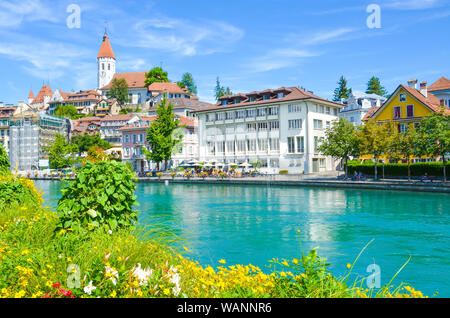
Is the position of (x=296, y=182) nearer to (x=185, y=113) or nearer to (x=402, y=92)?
(x=402, y=92)

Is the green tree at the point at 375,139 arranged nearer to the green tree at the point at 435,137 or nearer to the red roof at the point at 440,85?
the green tree at the point at 435,137

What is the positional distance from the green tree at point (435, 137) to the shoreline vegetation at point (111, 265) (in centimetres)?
3545

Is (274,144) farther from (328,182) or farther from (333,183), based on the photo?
(333,183)

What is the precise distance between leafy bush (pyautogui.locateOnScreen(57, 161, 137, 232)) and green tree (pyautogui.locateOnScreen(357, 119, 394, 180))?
40.2 metres

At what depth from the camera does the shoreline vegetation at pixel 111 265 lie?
4551 millimetres

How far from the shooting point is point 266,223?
2019 centimetres

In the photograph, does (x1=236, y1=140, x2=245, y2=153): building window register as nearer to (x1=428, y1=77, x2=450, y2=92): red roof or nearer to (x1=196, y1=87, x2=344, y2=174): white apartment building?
(x1=196, y1=87, x2=344, y2=174): white apartment building

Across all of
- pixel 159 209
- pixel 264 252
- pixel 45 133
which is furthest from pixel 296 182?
pixel 45 133

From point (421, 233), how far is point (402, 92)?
41.7 meters

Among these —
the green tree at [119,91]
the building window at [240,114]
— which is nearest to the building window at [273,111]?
the building window at [240,114]

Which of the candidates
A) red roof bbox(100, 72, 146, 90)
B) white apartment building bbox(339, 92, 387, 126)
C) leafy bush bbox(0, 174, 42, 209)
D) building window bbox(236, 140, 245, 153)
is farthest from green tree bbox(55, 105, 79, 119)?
leafy bush bbox(0, 174, 42, 209)

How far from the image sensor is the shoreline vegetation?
4.55 metres

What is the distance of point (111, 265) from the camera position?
16.3 ft

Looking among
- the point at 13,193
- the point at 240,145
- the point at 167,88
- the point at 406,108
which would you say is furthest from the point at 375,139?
the point at 167,88
